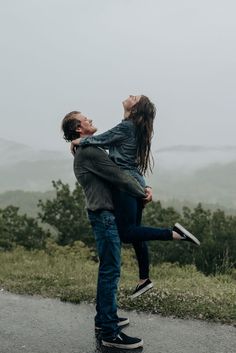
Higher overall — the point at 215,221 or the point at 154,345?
the point at 215,221

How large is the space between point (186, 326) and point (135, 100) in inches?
83.9

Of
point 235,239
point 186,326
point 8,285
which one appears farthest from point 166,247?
point 186,326

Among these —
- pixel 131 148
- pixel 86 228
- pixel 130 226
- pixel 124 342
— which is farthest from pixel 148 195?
pixel 86 228

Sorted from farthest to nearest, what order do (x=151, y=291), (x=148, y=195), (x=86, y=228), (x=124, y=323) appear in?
(x=86, y=228) < (x=151, y=291) < (x=124, y=323) < (x=148, y=195)

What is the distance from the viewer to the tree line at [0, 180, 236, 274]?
17938mm

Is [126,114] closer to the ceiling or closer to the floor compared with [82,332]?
closer to the ceiling

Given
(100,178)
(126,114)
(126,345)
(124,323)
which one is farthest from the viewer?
(124,323)

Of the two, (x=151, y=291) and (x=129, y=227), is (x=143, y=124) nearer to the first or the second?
(x=129, y=227)

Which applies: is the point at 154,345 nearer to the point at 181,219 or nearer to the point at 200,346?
the point at 200,346

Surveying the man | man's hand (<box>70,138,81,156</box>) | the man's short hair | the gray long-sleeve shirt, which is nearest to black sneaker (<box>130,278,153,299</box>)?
the man

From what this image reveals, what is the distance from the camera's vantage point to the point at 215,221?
68.5ft

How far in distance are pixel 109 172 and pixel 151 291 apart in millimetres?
2081

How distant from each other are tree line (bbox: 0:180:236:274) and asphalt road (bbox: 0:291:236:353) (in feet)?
33.4

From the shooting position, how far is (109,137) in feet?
16.5
